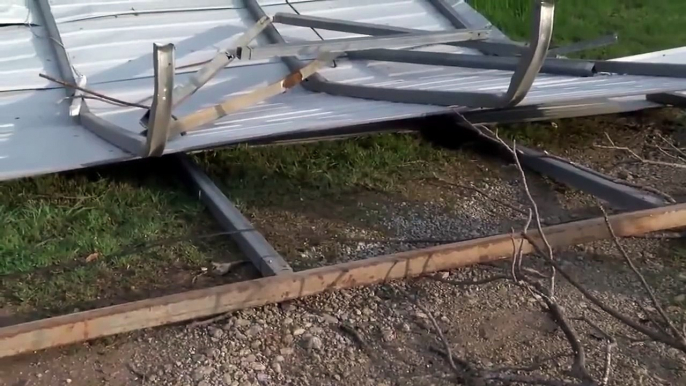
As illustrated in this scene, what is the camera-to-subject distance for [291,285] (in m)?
2.77

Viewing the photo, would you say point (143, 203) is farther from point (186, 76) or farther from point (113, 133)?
point (186, 76)


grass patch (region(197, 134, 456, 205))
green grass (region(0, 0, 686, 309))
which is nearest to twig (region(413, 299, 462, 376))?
green grass (region(0, 0, 686, 309))

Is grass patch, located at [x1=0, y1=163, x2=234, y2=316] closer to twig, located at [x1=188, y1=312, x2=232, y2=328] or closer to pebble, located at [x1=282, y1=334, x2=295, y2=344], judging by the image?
twig, located at [x1=188, y1=312, x2=232, y2=328]

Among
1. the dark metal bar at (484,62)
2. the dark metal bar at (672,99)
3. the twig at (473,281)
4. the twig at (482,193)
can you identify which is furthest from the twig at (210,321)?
the dark metal bar at (672,99)

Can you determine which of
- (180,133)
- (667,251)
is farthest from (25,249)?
(667,251)

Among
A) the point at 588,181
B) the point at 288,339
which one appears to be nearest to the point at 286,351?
the point at 288,339

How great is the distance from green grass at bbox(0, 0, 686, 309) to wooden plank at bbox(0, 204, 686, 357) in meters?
0.41

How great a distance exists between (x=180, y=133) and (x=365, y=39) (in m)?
0.90

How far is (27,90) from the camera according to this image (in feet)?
13.6

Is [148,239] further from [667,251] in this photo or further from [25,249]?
[667,251]

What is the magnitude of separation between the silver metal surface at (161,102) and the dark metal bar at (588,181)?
1.36 metres

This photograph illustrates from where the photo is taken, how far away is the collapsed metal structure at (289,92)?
3236 millimetres

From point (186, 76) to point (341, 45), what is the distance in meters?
1.14

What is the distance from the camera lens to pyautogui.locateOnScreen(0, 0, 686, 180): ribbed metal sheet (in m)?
3.41
